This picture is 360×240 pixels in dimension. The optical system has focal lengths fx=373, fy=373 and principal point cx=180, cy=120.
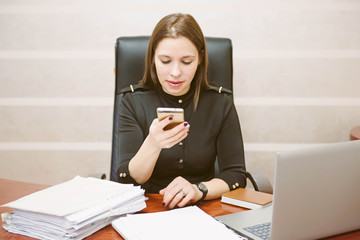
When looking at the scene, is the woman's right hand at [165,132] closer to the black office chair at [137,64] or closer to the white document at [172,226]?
the white document at [172,226]

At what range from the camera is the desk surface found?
926 millimetres

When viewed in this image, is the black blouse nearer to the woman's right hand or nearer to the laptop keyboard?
the woman's right hand

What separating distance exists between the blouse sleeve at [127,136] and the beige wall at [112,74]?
768 millimetres

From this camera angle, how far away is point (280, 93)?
229 cm

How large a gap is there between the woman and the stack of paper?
26 centimetres

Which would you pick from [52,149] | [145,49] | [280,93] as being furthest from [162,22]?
[52,149]

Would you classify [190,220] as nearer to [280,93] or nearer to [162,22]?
[162,22]

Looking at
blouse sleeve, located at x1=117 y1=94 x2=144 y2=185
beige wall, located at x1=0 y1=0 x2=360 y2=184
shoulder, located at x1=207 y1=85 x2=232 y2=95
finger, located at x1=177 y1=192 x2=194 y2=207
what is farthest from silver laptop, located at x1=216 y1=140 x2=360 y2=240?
beige wall, located at x1=0 y1=0 x2=360 y2=184

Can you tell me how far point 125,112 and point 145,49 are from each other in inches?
12.1

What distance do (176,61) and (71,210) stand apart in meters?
0.69

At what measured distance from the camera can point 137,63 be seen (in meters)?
1.65

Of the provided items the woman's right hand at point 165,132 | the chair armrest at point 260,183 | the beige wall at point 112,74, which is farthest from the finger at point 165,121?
the beige wall at point 112,74

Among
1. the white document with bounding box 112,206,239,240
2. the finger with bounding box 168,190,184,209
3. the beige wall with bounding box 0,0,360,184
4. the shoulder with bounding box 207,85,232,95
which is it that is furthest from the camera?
the beige wall with bounding box 0,0,360,184

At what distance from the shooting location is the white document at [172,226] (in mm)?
877
